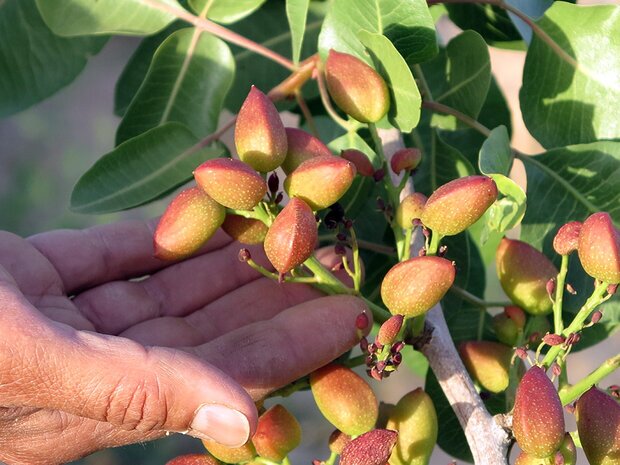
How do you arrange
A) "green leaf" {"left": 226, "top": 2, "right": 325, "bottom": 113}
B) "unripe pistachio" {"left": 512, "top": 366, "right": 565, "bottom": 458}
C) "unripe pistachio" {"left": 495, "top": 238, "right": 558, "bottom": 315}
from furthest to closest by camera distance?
"green leaf" {"left": 226, "top": 2, "right": 325, "bottom": 113}
"unripe pistachio" {"left": 495, "top": 238, "right": 558, "bottom": 315}
"unripe pistachio" {"left": 512, "top": 366, "right": 565, "bottom": 458}

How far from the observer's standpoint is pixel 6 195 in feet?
16.5

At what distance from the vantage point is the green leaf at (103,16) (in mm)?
1039

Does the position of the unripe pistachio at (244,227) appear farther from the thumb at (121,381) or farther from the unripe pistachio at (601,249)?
the unripe pistachio at (601,249)

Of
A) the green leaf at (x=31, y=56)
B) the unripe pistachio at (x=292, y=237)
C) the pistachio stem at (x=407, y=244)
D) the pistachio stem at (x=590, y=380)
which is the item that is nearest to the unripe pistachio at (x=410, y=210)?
the pistachio stem at (x=407, y=244)

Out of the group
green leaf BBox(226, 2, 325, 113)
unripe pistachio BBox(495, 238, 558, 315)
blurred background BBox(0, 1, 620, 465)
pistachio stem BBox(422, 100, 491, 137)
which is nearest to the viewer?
unripe pistachio BBox(495, 238, 558, 315)

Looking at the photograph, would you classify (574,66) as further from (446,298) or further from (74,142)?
(74,142)

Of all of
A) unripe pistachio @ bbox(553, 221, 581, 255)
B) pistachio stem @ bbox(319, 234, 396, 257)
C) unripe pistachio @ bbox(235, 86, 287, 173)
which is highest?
unripe pistachio @ bbox(235, 86, 287, 173)

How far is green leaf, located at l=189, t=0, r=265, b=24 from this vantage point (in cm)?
106

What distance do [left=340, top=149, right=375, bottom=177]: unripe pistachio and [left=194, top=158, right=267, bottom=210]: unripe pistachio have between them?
5.0 inches

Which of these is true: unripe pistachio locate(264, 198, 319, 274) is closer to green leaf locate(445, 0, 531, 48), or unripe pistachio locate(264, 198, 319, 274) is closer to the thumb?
the thumb

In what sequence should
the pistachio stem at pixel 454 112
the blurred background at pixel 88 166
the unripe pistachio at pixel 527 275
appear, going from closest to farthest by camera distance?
the unripe pistachio at pixel 527 275, the pistachio stem at pixel 454 112, the blurred background at pixel 88 166

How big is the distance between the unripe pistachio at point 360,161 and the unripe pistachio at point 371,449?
0.94ft

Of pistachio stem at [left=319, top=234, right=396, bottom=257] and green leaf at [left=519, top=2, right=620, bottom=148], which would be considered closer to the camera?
green leaf at [left=519, top=2, right=620, bottom=148]

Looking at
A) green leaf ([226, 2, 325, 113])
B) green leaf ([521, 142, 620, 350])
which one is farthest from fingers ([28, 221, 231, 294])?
green leaf ([521, 142, 620, 350])
